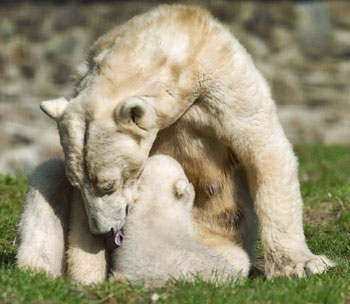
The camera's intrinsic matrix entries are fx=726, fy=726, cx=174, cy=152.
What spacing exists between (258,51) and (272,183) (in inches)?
373

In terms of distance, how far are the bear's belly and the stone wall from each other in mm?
7721

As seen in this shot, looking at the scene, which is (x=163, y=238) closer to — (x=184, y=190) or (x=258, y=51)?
(x=184, y=190)

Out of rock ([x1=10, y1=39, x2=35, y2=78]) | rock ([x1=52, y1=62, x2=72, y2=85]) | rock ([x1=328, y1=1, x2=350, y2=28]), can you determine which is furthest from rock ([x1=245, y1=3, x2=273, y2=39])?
rock ([x1=10, y1=39, x2=35, y2=78])

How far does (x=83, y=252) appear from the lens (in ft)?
16.7

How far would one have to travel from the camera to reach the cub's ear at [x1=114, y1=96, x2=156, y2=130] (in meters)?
4.62

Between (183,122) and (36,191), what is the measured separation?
1181mm

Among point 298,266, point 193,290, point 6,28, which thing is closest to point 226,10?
point 6,28

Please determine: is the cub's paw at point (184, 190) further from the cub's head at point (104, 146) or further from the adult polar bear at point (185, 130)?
the cub's head at point (104, 146)

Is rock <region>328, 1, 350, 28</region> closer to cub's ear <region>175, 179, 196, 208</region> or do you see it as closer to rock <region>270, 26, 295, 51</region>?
rock <region>270, 26, 295, 51</region>

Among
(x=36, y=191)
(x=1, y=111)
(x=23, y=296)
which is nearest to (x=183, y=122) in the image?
(x=36, y=191)

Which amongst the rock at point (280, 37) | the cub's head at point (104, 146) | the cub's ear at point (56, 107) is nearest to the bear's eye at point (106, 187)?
the cub's head at point (104, 146)

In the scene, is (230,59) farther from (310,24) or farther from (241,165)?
(310,24)

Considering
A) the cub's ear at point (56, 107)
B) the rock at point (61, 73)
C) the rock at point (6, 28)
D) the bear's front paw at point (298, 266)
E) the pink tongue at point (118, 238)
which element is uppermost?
the cub's ear at point (56, 107)

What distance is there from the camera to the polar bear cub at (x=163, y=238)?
15.7ft
